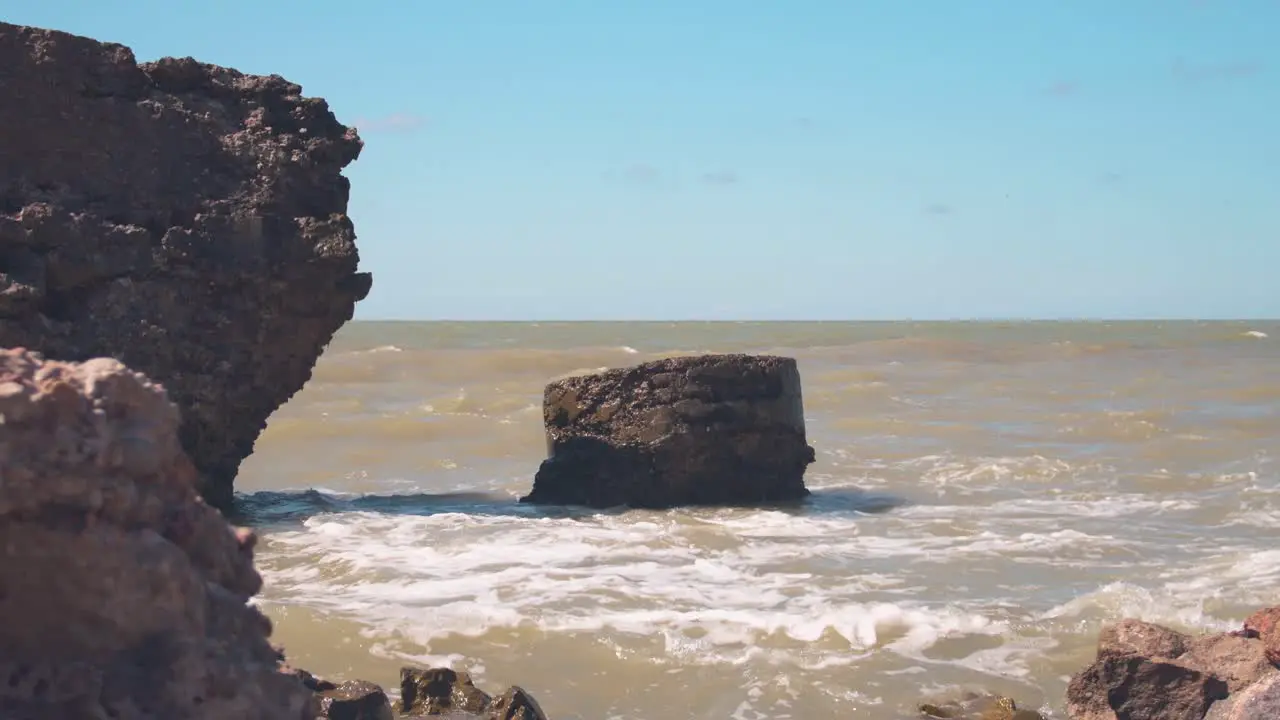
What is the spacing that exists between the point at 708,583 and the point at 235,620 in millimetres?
4283

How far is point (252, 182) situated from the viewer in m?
8.16

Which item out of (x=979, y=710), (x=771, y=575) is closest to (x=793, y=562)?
(x=771, y=575)

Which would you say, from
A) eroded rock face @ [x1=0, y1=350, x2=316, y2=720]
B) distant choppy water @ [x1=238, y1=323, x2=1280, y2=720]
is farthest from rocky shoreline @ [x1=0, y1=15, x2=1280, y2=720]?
distant choppy water @ [x1=238, y1=323, x2=1280, y2=720]

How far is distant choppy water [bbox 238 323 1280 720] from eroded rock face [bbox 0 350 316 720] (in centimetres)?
246

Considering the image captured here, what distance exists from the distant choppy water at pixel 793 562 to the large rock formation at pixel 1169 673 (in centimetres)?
33

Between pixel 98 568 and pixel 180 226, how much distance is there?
20.0ft

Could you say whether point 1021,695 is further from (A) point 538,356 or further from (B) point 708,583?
(A) point 538,356

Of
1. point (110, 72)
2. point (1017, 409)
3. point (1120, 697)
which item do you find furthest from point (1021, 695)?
point (1017, 409)

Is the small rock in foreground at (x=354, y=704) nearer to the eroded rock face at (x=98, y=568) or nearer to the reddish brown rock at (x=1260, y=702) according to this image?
the eroded rock face at (x=98, y=568)

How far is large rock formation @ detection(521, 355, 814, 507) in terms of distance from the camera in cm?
905

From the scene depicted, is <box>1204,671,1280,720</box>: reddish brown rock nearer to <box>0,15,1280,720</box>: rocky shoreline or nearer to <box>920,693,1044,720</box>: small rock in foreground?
<box>0,15,1280,720</box>: rocky shoreline

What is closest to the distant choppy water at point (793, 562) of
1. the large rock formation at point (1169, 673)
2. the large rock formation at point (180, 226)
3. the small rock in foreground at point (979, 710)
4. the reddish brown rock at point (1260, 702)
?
the small rock in foreground at point (979, 710)

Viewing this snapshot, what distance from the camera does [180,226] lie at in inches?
313

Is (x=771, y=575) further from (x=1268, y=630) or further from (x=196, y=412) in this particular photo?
(x=196, y=412)
